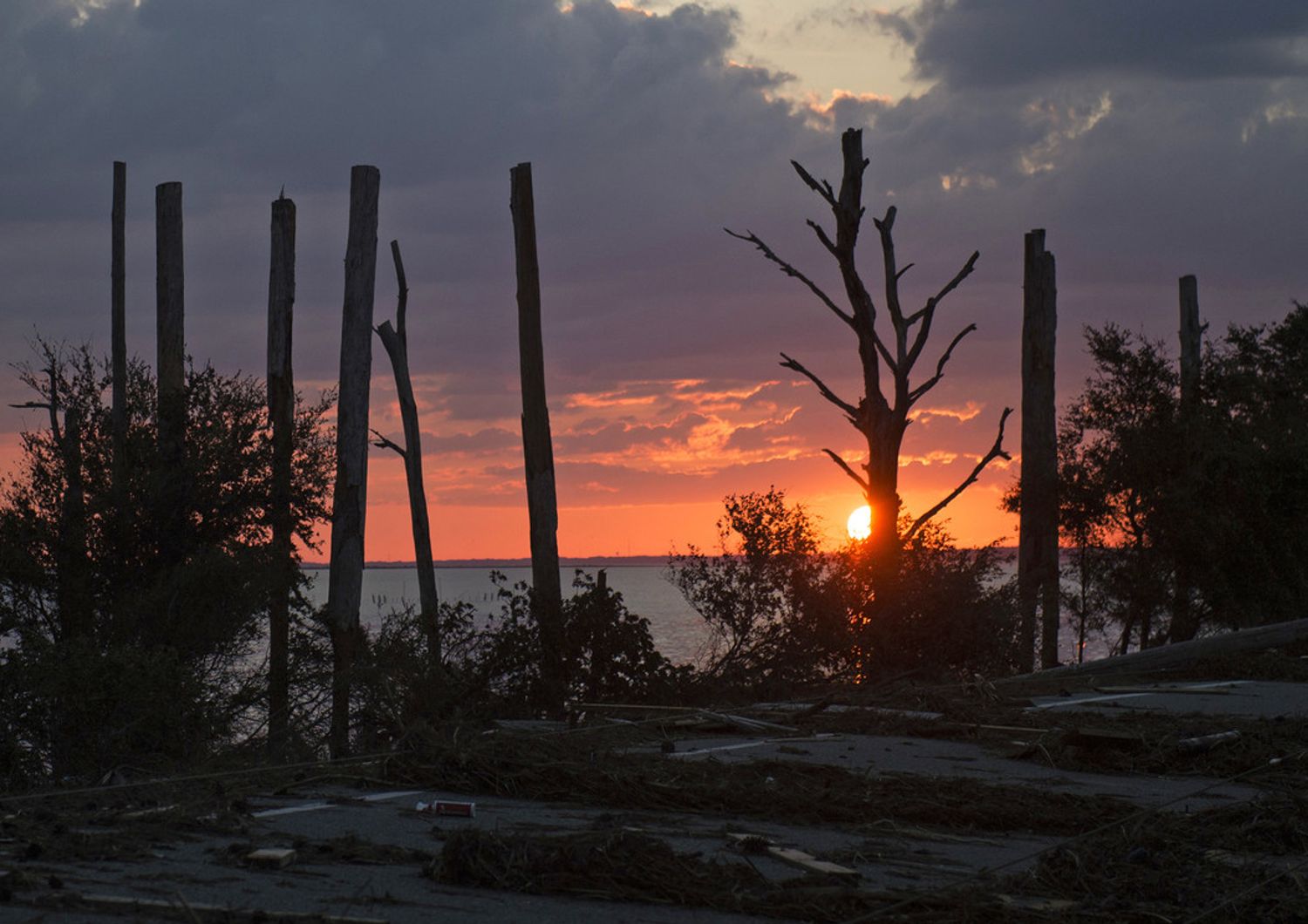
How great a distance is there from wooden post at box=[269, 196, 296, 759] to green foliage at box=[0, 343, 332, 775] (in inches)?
7.1

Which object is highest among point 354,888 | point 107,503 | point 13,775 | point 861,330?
point 861,330

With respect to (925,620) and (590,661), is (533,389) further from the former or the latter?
(925,620)

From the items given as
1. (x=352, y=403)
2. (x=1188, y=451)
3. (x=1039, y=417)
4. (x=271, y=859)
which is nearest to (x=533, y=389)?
(x=352, y=403)

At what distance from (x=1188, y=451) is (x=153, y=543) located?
655 inches

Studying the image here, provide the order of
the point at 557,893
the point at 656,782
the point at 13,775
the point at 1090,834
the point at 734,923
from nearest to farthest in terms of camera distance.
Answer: the point at 734,923 → the point at 557,893 → the point at 1090,834 → the point at 656,782 → the point at 13,775

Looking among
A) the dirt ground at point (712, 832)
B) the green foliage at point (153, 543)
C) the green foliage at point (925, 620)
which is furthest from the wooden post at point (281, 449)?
the dirt ground at point (712, 832)

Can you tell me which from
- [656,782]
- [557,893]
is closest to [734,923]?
[557,893]

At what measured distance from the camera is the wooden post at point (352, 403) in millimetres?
21469

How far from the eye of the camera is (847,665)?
19.3 m

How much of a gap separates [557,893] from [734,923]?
0.77 meters

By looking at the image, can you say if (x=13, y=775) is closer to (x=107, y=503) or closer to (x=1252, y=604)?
(x=107, y=503)

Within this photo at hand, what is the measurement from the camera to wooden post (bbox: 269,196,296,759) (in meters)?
21.7

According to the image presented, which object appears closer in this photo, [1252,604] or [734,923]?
[734,923]

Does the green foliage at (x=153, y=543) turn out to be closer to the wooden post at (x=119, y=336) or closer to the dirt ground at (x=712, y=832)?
the wooden post at (x=119, y=336)
